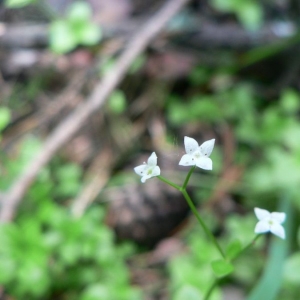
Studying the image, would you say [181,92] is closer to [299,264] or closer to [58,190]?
[58,190]

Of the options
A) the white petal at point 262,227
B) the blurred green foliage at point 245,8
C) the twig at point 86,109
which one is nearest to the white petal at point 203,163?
the white petal at point 262,227

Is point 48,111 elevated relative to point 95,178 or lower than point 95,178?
elevated

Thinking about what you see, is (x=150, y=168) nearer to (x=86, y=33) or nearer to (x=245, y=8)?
(x=86, y=33)

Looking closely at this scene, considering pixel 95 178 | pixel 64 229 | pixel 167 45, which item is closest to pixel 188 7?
pixel 167 45

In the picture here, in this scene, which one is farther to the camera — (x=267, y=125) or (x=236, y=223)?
(x=267, y=125)

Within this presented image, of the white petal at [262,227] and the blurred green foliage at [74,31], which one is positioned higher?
the blurred green foliage at [74,31]

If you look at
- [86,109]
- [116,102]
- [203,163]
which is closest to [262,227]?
[203,163]

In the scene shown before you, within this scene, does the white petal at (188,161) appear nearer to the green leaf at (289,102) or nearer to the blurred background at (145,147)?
→ the blurred background at (145,147)
